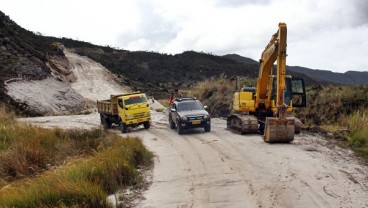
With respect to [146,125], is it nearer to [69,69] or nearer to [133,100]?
[133,100]

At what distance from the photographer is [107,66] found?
271 feet

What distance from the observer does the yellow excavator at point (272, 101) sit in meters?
18.6

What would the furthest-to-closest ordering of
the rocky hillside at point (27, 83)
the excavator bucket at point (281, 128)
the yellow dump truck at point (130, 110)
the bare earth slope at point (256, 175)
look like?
the rocky hillside at point (27, 83) → the yellow dump truck at point (130, 110) → the excavator bucket at point (281, 128) → the bare earth slope at point (256, 175)

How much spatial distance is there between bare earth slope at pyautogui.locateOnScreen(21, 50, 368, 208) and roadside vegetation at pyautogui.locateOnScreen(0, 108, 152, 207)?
3.36ft

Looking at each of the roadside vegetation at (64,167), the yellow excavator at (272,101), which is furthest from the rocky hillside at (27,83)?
the yellow excavator at (272,101)

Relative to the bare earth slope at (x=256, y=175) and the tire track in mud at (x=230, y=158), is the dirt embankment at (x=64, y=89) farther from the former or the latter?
the bare earth slope at (x=256, y=175)

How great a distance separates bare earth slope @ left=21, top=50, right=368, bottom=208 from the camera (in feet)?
35.6

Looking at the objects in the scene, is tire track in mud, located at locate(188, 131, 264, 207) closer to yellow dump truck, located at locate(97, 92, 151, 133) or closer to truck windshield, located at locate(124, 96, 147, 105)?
yellow dump truck, located at locate(97, 92, 151, 133)

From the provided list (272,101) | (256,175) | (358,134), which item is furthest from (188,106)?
(256,175)

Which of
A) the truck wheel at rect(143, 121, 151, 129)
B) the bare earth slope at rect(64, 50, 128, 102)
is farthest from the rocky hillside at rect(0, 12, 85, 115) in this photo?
the truck wheel at rect(143, 121, 151, 129)

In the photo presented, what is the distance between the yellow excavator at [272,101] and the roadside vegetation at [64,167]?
18.8 feet

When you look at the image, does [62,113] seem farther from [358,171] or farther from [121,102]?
[358,171]

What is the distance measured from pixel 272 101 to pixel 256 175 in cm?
992

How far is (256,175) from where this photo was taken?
13336 mm
